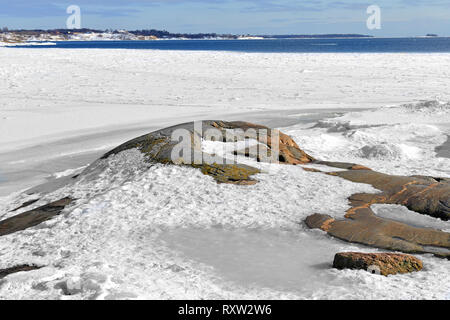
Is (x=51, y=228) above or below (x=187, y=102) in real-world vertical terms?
below

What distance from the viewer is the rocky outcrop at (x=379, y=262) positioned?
10.2 ft

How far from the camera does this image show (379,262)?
3137 mm

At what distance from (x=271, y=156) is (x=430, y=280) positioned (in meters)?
2.91

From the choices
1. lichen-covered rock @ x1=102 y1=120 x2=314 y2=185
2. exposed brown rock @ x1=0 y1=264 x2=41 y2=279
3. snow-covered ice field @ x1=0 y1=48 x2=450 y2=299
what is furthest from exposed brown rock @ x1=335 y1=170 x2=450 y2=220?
exposed brown rock @ x1=0 y1=264 x2=41 y2=279

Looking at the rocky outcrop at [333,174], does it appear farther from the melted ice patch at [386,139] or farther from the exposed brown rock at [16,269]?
the melted ice patch at [386,139]

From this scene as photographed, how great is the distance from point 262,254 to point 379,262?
2.70 ft

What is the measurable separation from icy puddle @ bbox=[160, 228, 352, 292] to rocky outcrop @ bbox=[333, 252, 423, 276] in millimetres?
130

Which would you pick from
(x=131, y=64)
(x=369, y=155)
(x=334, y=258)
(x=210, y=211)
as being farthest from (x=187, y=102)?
(x=131, y=64)

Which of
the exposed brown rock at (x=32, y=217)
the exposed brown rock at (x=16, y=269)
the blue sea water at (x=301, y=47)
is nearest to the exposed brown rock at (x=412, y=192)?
the exposed brown rock at (x=32, y=217)

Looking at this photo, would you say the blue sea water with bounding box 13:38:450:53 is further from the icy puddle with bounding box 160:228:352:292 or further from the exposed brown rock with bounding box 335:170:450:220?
the icy puddle with bounding box 160:228:352:292

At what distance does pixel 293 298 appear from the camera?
2.80m

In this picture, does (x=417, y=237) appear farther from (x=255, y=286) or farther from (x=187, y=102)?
(x=187, y=102)
